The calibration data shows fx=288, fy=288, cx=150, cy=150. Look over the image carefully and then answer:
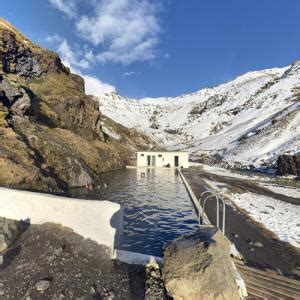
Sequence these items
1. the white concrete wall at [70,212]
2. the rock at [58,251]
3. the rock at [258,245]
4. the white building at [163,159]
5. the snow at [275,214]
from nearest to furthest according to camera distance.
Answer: the rock at [58,251] < the white concrete wall at [70,212] < the rock at [258,245] < the snow at [275,214] < the white building at [163,159]

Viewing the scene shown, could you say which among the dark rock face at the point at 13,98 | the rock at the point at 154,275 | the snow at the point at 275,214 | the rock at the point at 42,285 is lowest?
the rock at the point at 42,285

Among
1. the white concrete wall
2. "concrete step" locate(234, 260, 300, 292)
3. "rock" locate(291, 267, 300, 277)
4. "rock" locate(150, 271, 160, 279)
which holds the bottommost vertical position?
"rock" locate(150, 271, 160, 279)

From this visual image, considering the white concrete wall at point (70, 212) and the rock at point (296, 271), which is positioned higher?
the white concrete wall at point (70, 212)

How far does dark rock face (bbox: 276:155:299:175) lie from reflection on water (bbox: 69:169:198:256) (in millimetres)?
26279

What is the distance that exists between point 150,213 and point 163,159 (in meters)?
41.2

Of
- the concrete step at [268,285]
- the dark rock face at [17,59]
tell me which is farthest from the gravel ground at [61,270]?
the dark rock face at [17,59]

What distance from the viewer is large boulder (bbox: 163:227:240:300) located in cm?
823

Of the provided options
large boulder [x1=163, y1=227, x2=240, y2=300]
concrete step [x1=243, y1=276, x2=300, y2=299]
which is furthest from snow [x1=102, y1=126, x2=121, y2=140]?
concrete step [x1=243, y1=276, x2=300, y2=299]

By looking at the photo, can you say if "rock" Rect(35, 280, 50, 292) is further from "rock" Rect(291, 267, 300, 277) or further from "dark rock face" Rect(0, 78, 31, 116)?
"dark rock face" Rect(0, 78, 31, 116)

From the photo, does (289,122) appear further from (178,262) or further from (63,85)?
(178,262)

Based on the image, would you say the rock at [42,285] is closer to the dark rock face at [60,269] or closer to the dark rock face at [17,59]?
the dark rock face at [60,269]

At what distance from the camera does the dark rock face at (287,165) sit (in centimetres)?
4962

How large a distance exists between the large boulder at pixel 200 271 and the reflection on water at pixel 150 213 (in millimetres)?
3522

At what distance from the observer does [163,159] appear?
202ft
